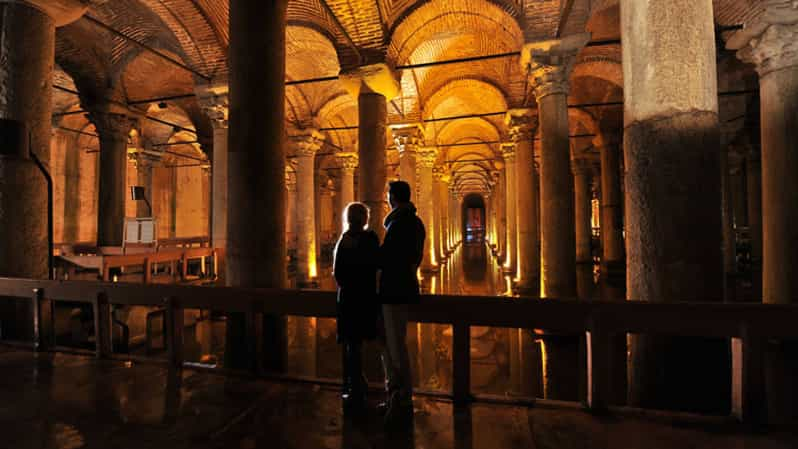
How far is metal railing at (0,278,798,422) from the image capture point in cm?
229

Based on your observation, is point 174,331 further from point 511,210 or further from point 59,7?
point 511,210

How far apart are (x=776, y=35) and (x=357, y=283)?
280 inches

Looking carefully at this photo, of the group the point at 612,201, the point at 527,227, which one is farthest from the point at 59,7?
the point at 612,201

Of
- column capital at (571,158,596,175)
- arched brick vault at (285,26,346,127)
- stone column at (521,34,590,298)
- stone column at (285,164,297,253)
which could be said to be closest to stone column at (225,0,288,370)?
stone column at (521,34,590,298)

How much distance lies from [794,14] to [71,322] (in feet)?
36.0

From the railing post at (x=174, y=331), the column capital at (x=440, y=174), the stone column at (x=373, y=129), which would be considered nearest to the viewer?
the railing post at (x=174, y=331)

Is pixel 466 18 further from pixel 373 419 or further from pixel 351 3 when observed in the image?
pixel 373 419

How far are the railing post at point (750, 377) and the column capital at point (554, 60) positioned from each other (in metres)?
5.74

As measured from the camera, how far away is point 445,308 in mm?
2770

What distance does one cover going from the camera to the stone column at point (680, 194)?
99.3 inches

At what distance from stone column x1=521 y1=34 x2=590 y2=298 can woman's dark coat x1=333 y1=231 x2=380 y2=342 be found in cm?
522

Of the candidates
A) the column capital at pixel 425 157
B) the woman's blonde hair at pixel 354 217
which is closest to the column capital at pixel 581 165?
the column capital at pixel 425 157

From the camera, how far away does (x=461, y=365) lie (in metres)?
2.77

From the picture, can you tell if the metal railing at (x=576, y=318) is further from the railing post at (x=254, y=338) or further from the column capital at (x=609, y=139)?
the column capital at (x=609, y=139)
